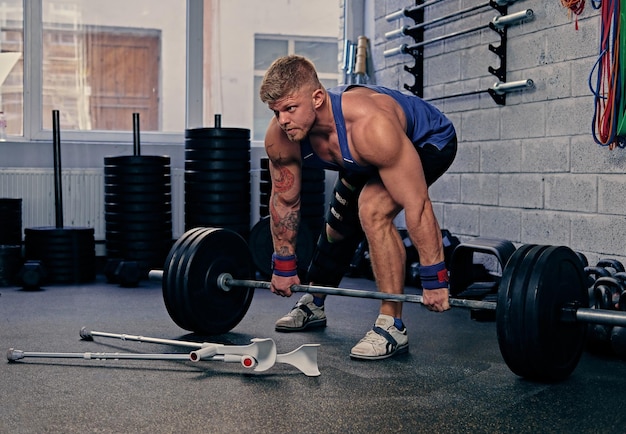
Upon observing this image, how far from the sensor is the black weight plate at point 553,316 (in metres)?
2.24

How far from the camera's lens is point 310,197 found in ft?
16.8

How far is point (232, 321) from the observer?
315 centimetres

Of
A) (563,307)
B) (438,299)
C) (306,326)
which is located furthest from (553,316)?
(306,326)

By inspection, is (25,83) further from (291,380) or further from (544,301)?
(544,301)

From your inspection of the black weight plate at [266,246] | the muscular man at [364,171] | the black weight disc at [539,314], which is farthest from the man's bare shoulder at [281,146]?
the black weight plate at [266,246]

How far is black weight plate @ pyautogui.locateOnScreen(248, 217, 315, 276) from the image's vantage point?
4566 mm

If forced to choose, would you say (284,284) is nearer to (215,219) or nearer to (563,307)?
(563,307)

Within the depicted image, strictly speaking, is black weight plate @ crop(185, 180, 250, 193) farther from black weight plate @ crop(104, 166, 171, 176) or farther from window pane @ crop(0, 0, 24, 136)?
window pane @ crop(0, 0, 24, 136)

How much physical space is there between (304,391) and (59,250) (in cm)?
283

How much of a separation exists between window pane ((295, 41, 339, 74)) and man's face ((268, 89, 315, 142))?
3.74m

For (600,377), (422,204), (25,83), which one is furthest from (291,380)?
(25,83)

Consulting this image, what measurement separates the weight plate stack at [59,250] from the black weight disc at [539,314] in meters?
3.11

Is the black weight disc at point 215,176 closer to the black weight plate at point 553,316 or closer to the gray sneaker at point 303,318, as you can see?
the gray sneaker at point 303,318

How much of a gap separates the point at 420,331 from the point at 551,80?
1.33 m
